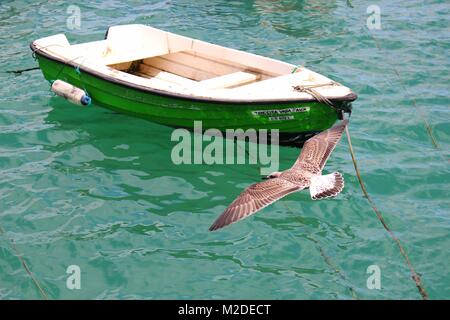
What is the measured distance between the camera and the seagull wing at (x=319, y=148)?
24.2 feet

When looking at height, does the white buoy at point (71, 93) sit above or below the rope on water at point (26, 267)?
above


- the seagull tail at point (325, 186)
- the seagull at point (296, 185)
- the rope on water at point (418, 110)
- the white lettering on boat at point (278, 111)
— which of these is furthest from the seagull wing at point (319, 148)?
the rope on water at point (418, 110)

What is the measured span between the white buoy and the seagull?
3.47 meters

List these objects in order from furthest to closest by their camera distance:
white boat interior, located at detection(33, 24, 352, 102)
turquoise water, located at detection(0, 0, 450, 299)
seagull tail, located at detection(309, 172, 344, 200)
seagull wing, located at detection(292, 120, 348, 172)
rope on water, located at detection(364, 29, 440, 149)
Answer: rope on water, located at detection(364, 29, 440, 149), white boat interior, located at detection(33, 24, 352, 102), seagull wing, located at detection(292, 120, 348, 172), turquoise water, located at detection(0, 0, 450, 299), seagull tail, located at detection(309, 172, 344, 200)

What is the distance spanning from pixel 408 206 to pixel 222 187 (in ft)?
7.15

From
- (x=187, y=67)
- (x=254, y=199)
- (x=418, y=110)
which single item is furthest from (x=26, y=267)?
(x=418, y=110)

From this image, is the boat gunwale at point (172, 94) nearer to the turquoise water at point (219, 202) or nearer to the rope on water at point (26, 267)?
the turquoise water at point (219, 202)

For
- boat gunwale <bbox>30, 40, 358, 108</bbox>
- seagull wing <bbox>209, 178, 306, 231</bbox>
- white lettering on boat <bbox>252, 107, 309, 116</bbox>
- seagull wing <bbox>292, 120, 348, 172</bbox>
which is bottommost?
seagull wing <bbox>292, 120, 348, 172</bbox>

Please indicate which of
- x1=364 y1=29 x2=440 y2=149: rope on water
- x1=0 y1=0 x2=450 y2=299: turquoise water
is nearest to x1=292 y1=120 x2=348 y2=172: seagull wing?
x1=0 y1=0 x2=450 y2=299: turquoise water

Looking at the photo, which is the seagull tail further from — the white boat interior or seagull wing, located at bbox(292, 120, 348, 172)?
the white boat interior

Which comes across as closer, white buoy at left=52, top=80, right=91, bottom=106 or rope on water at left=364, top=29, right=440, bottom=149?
rope on water at left=364, top=29, right=440, bottom=149

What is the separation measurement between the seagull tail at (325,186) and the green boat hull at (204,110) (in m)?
1.46

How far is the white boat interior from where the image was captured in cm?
852

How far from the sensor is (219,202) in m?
8.02
